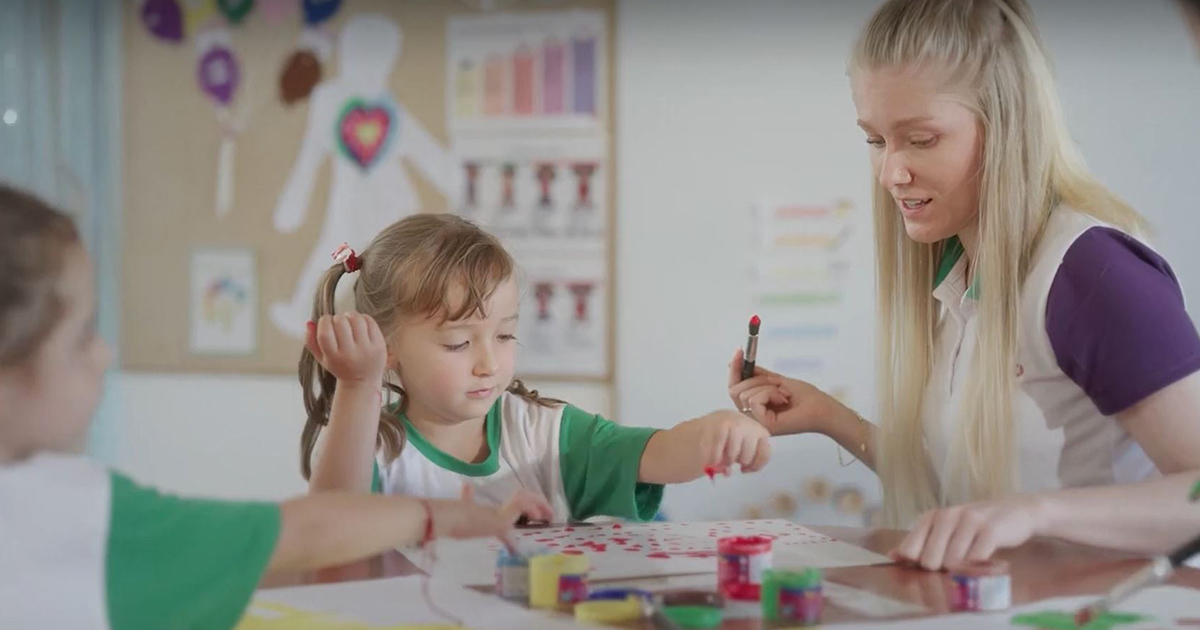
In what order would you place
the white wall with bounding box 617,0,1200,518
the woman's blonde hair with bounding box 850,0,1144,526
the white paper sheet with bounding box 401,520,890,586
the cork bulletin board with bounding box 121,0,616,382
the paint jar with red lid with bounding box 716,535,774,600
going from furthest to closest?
the cork bulletin board with bounding box 121,0,616,382, the white wall with bounding box 617,0,1200,518, the woman's blonde hair with bounding box 850,0,1144,526, the white paper sheet with bounding box 401,520,890,586, the paint jar with red lid with bounding box 716,535,774,600

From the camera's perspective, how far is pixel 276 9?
3.32 metres

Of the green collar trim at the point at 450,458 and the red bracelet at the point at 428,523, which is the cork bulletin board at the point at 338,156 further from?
the red bracelet at the point at 428,523

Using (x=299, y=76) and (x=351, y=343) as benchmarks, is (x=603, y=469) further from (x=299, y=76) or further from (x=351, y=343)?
(x=299, y=76)

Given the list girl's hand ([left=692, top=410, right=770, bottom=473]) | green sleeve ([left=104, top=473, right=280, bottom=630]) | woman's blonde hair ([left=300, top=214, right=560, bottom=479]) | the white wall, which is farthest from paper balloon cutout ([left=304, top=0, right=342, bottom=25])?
green sleeve ([left=104, top=473, right=280, bottom=630])

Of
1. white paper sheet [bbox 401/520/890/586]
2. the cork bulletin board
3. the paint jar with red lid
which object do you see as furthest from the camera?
the cork bulletin board

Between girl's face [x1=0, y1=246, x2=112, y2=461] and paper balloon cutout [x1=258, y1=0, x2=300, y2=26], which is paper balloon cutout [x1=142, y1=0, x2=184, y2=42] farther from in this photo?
girl's face [x1=0, y1=246, x2=112, y2=461]

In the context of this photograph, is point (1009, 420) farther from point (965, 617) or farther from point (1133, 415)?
point (965, 617)

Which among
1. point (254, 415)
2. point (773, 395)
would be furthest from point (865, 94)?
point (254, 415)

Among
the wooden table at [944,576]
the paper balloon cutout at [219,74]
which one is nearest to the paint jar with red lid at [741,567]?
the wooden table at [944,576]

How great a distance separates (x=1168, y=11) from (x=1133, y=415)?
6.14 feet

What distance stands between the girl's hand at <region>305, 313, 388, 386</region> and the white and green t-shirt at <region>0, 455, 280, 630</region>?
46cm

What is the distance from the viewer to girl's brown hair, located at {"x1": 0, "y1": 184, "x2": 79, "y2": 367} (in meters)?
0.77

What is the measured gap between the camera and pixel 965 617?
3.22 ft

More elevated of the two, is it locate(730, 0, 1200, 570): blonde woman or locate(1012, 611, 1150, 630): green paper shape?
locate(730, 0, 1200, 570): blonde woman
